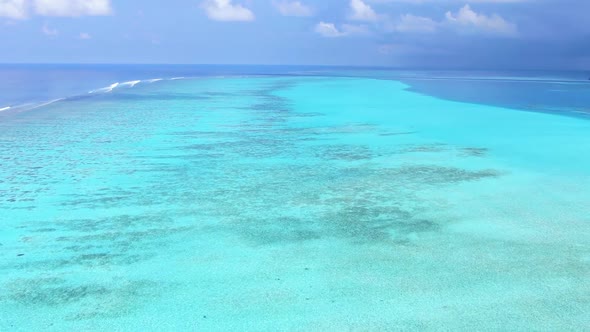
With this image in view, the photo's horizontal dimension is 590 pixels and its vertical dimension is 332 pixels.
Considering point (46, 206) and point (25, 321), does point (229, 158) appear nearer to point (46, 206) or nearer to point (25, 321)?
point (46, 206)

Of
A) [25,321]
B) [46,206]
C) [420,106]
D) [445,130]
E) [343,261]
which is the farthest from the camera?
[420,106]

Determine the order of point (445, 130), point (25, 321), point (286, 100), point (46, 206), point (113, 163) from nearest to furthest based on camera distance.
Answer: point (25, 321) < point (46, 206) < point (113, 163) < point (445, 130) < point (286, 100)

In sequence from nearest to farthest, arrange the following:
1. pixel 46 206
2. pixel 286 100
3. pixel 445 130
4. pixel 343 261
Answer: pixel 343 261, pixel 46 206, pixel 445 130, pixel 286 100

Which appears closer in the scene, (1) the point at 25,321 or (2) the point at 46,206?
(1) the point at 25,321

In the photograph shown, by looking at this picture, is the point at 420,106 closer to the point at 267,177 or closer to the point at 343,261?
the point at 267,177

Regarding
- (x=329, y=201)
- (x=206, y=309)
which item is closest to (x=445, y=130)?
(x=329, y=201)

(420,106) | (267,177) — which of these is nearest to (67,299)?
(267,177)
